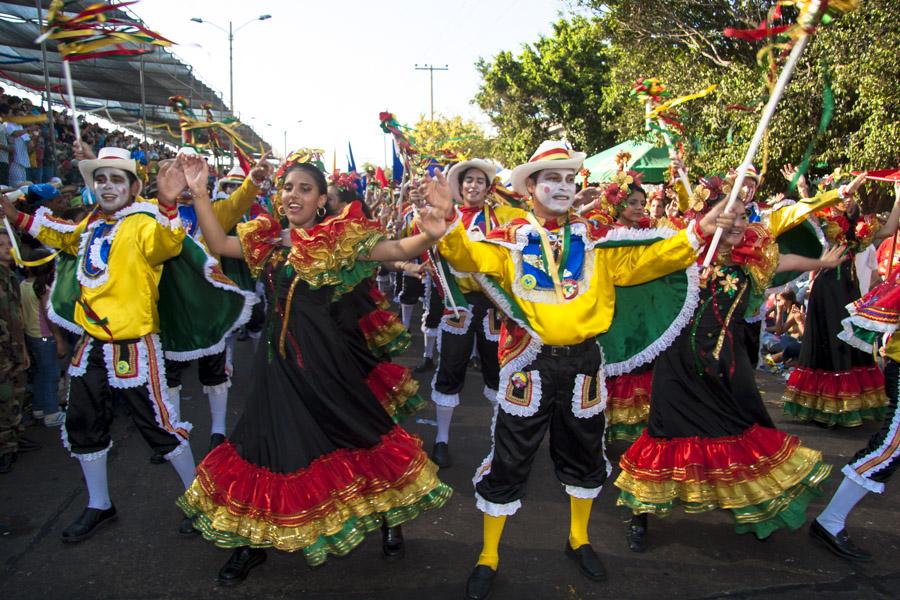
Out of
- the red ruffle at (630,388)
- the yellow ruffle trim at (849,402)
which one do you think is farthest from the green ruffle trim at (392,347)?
the yellow ruffle trim at (849,402)

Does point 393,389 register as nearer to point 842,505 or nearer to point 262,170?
point 262,170

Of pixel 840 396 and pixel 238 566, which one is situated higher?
pixel 840 396

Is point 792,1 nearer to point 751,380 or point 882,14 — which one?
point 751,380

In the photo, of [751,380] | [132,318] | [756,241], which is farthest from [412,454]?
[756,241]

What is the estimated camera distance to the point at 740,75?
1035cm

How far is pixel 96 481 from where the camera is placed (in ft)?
12.9

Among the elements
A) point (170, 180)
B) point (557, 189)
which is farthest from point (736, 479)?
point (170, 180)

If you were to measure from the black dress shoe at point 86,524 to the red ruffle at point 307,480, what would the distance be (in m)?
0.98

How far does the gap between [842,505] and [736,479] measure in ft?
1.92

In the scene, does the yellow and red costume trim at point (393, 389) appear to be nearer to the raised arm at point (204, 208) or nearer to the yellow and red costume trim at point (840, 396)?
the raised arm at point (204, 208)

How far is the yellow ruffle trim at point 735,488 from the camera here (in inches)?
147

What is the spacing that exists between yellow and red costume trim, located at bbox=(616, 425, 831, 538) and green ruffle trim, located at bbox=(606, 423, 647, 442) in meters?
1.20

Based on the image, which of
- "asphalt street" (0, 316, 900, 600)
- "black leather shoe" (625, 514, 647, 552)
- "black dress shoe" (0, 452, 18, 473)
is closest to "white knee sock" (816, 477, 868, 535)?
"asphalt street" (0, 316, 900, 600)

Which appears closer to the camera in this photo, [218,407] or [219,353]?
[219,353]
